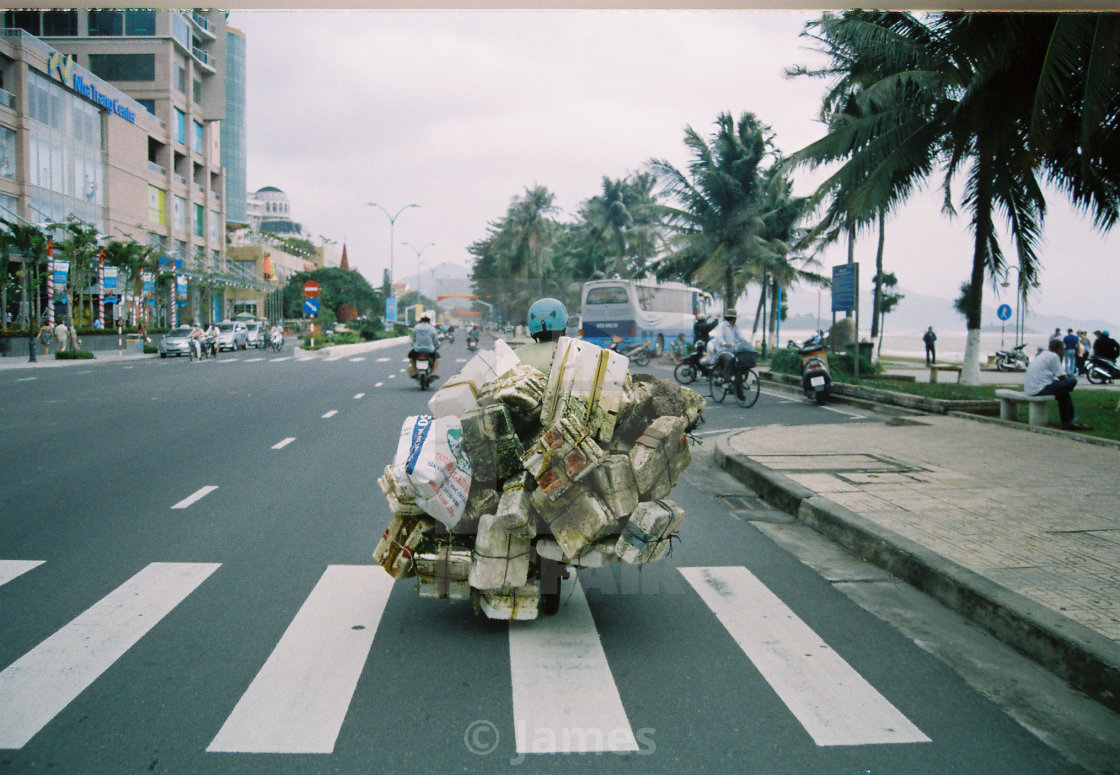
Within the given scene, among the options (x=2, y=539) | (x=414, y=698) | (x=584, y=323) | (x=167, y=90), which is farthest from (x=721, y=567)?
(x=167, y=90)

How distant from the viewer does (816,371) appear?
16875 mm

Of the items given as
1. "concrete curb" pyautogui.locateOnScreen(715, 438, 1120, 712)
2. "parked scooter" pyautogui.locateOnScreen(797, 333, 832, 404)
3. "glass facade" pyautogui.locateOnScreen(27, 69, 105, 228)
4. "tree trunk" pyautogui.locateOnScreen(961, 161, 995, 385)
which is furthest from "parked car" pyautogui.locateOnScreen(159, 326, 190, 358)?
"concrete curb" pyautogui.locateOnScreen(715, 438, 1120, 712)

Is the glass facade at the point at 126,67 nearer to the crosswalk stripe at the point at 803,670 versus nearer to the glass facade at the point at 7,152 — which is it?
the glass facade at the point at 7,152

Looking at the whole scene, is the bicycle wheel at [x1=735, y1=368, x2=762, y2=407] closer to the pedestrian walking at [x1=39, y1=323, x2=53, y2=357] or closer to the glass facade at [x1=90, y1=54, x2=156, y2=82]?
the pedestrian walking at [x1=39, y1=323, x2=53, y2=357]

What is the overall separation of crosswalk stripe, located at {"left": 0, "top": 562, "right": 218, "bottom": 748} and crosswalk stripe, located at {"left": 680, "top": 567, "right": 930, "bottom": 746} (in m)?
3.01

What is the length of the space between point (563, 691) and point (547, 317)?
2.13m

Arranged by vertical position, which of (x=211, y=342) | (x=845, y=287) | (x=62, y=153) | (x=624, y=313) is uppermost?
(x=62, y=153)

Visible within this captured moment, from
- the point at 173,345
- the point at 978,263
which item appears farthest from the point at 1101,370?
the point at 173,345

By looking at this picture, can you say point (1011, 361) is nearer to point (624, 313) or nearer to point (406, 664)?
point (624, 313)

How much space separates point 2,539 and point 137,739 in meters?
3.83

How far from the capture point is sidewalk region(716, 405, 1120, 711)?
433cm

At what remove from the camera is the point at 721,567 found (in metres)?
5.75

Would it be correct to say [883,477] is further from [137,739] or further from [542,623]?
[137,739]

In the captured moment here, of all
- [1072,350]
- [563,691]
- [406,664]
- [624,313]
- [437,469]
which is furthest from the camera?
[624,313]
